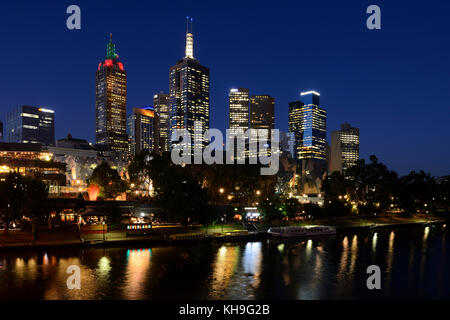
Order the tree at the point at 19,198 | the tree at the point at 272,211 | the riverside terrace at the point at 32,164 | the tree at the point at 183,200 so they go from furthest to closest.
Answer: the riverside terrace at the point at 32,164 < the tree at the point at 272,211 < the tree at the point at 183,200 < the tree at the point at 19,198

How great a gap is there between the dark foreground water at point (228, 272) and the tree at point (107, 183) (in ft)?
179

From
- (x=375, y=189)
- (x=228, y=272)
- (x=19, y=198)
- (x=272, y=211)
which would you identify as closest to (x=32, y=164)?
(x=19, y=198)

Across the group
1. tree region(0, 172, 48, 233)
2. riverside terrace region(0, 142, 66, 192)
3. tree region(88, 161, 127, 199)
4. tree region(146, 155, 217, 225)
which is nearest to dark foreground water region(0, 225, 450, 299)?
tree region(0, 172, 48, 233)

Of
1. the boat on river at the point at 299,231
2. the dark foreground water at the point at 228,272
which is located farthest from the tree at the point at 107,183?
the dark foreground water at the point at 228,272

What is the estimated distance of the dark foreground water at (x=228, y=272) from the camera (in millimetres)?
38812

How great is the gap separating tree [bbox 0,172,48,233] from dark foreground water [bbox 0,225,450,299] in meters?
8.85

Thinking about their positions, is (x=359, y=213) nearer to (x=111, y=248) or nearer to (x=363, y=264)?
(x=363, y=264)

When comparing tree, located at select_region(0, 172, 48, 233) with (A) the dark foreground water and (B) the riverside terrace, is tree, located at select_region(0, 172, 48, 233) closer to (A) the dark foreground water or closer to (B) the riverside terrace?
(A) the dark foreground water

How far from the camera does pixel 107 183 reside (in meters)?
114

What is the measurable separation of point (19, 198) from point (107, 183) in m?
51.9

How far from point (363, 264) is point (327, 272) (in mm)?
8708

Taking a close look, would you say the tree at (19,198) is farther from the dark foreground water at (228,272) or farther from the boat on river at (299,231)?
the boat on river at (299,231)

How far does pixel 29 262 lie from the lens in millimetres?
49469

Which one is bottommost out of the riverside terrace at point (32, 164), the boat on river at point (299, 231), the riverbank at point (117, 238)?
the boat on river at point (299, 231)
